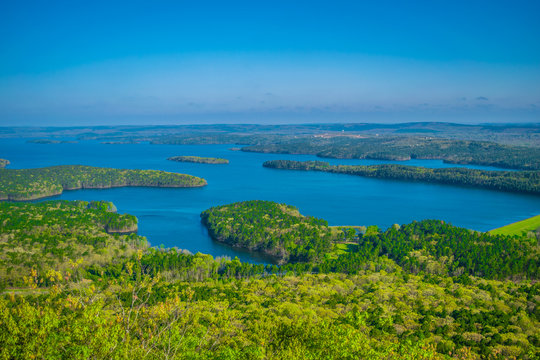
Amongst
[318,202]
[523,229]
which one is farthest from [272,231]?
[523,229]

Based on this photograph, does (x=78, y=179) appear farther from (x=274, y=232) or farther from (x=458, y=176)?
(x=458, y=176)

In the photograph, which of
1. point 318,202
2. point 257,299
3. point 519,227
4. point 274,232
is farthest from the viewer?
point 318,202

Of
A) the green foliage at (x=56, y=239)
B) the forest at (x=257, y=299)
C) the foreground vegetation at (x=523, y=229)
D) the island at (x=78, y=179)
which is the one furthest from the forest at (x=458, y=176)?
the green foliage at (x=56, y=239)

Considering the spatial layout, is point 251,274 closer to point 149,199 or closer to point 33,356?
point 33,356

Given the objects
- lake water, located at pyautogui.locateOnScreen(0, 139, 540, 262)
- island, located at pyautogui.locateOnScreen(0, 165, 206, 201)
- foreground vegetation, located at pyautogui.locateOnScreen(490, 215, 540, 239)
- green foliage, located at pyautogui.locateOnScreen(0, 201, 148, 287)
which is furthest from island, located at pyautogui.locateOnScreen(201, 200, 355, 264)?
island, located at pyautogui.locateOnScreen(0, 165, 206, 201)

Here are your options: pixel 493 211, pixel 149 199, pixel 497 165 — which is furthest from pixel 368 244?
pixel 497 165

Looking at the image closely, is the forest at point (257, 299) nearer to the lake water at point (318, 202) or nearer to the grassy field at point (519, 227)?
the lake water at point (318, 202)
